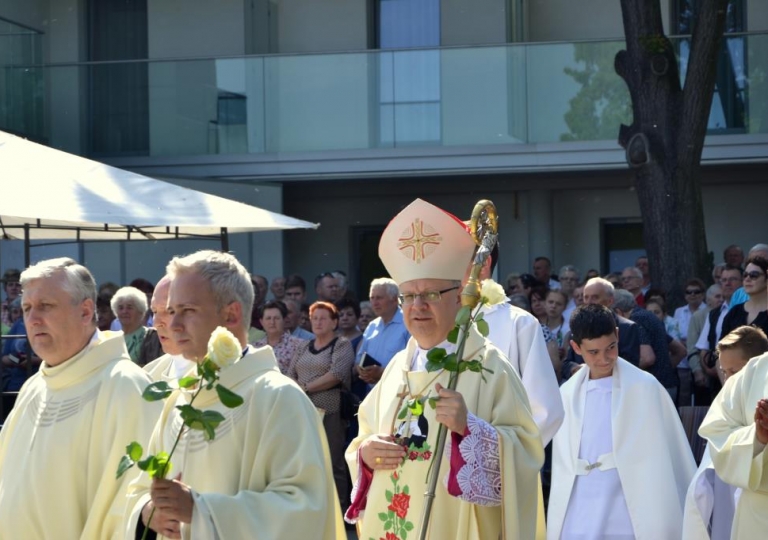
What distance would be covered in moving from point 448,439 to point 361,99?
12.1 m

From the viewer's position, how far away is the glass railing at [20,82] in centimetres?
1728

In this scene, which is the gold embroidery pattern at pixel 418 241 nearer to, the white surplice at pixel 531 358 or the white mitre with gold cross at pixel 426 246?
the white mitre with gold cross at pixel 426 246

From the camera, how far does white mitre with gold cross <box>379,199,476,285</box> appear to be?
16.9ft

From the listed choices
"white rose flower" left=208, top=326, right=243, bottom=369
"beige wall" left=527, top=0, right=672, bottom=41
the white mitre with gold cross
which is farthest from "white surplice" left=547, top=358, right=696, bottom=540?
"beige wall" left=527, top=0, right=672, bottom=41

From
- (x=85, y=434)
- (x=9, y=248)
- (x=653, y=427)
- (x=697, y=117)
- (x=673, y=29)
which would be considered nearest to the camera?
(x=85, y=434)

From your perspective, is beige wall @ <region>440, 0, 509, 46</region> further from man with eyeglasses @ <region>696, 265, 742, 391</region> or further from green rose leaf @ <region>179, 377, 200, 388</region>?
green rose leaf @ <region>179, 377, 200, 388</region>

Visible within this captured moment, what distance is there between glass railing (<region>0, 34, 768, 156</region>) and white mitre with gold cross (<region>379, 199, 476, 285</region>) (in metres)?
10.8

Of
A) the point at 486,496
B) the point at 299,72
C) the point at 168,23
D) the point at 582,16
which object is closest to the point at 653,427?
the point at 486,496

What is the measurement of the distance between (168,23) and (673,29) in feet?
23.7

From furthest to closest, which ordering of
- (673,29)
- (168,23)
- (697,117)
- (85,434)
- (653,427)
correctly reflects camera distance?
(168,23), (673,29), (697,117), (653,427), (85,434)

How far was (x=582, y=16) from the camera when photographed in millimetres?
18219

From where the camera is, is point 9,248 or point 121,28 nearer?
point 9,248

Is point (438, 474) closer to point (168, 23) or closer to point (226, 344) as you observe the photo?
point (226, 344)

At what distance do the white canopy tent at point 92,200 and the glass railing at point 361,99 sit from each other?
23.4 ft
